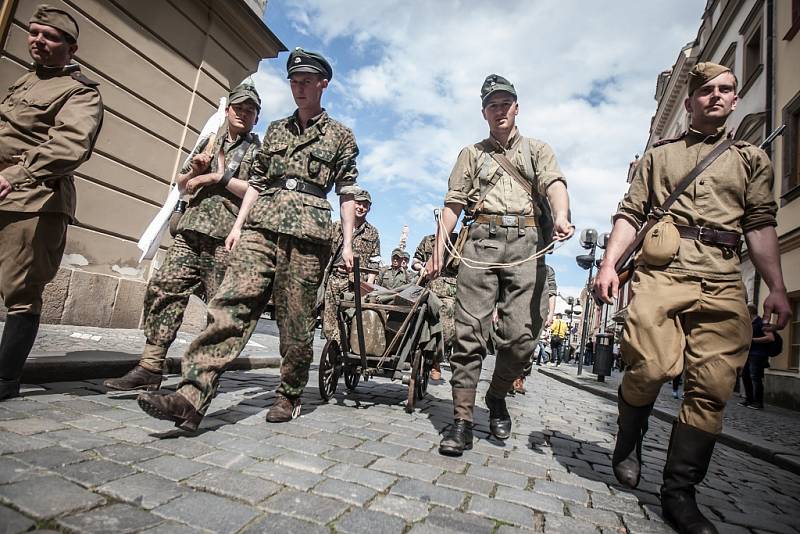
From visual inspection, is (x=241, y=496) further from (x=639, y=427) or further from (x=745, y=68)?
(x=745, y=68)

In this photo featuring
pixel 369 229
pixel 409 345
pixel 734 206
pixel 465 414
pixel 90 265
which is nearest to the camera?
pixel 734 206

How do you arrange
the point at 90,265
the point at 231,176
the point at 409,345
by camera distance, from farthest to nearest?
1. the point at 90,265
2. the point at 409,345
3. the point at 231,176

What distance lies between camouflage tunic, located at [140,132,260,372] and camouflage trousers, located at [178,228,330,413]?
60cm

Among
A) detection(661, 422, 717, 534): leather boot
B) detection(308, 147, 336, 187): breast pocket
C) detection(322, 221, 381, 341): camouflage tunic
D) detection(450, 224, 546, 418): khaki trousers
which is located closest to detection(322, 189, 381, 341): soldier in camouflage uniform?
detection(322, 221, 381, 341): camouflage tunic

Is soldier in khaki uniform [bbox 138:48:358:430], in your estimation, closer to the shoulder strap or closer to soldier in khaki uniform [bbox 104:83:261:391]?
soldier in khaki uniform [bbox 104:83:261:391]

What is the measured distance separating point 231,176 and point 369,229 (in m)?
5.41

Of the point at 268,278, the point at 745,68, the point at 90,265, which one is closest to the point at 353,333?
the point at 268,278

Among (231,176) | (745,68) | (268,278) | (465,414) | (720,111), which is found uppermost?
(745,68)

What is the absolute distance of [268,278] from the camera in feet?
10.4

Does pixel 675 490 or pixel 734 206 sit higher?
pixel 734 206

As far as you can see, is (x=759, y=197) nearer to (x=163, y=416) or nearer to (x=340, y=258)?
(x=340, y=258)

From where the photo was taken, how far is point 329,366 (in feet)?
14.1

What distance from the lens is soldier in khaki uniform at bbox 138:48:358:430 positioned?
2.98m

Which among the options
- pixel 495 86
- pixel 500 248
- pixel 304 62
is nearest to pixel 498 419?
pixel 500 248
